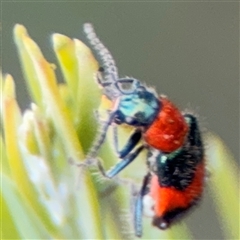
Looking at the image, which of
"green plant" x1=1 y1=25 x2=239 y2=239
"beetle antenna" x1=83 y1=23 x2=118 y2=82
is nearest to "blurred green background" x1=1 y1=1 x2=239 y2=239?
"beetle antenna" x1=83 y1=23 x2=118 y2=82

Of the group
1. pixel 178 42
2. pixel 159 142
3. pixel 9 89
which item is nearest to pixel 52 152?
pixel 9 89

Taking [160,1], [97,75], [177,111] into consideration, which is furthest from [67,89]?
[160,1]

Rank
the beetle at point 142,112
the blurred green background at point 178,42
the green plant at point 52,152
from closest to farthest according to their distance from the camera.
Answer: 1. the green plant at point 52,152
2. the beetle at point 142,112
3. the blurred green background at point 178,42

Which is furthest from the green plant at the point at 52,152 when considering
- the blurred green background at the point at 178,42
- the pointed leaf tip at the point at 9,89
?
the blurred green background at the point at 178,42

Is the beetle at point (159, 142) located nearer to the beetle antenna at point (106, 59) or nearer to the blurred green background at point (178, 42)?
the beetle antenna at point (106, 59)

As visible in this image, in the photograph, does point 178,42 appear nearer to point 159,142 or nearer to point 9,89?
point 159,142

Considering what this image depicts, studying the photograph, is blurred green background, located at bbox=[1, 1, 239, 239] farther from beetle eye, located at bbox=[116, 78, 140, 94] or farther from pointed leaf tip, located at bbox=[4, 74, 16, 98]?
pointed leaf tip, located at bbox=[4, 74, 16, 98]

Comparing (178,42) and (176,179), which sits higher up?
(178,42)

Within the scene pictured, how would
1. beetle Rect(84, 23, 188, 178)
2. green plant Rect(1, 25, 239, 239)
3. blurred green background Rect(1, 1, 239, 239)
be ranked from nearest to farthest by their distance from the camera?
green plant Rect(1, 25, 239, 239) < beetle Rect(84, 23, 188, 178) < blurred green background Rect(1, 1, 239, 239)

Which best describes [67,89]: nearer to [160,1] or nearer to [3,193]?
[3,193]
